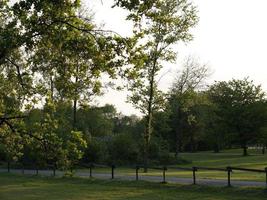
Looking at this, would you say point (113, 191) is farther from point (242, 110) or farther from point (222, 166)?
point (242, 110)

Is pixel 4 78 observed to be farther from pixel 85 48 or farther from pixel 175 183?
pixel 175 183

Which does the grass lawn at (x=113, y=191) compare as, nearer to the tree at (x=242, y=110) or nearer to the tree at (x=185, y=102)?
the tree at (x=185, y=102)

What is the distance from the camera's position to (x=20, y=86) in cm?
1705

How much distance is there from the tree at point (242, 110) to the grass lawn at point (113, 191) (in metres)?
44.1

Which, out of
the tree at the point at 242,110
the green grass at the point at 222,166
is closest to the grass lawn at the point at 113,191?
the green grass at the point at 222,166

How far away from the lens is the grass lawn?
20703 millimetres

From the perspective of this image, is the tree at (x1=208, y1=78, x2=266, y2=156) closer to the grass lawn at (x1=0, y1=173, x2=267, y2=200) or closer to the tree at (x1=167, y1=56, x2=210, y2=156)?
the tree at (x1=167, y1=56, x2=210, y2=156)

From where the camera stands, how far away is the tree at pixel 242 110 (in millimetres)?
69188

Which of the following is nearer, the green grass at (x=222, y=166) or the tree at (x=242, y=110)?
the green grass at (x=222, y=166)

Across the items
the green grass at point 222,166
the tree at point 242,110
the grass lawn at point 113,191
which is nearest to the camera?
the grass lawn at point 113,191

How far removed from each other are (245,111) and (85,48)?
58.9 meters

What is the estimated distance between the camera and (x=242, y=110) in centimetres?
6994

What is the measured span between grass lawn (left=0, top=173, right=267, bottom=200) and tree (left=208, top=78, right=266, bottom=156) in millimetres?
44115

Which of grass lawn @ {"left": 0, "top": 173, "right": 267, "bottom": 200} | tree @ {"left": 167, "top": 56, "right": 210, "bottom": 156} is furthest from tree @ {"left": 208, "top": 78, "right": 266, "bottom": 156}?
grass lawn @ {"left": 0, "top": 173, "right": 267, "bottom": 200}
